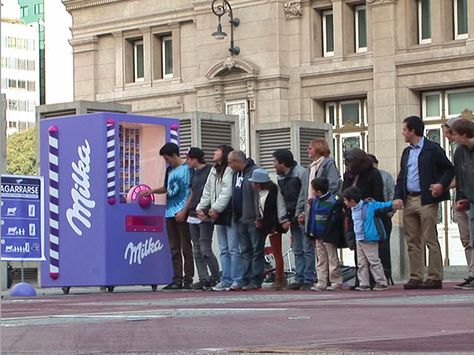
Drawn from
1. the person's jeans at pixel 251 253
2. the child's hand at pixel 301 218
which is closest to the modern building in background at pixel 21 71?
the person's jeans at pixel 251 253

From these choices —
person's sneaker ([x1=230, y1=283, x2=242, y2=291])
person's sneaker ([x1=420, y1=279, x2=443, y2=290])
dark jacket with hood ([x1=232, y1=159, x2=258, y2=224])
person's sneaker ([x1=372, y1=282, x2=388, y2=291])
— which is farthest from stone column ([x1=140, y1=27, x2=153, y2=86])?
person's sneaker ([x1=420, y1=279, x2=443, y2=290])

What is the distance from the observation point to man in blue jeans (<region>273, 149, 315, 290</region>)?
20.0m

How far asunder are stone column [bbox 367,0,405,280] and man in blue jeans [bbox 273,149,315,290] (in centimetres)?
1903

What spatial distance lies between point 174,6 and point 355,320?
118ft

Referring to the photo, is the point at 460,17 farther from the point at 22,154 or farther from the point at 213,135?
the point at 22,154

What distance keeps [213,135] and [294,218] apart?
317 inches

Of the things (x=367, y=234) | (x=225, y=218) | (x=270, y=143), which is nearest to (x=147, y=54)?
(x=270, y=143)

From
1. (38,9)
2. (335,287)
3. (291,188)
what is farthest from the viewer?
(38,9)

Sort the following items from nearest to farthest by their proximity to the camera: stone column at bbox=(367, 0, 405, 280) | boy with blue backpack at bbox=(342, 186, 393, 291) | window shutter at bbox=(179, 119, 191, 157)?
boy with blue backpack at bbox=(342, 186, 393, 291) → window shutter at bbox=(179, 119, 191, 157) → stone column at bbox=(367, 0, 405, 280)

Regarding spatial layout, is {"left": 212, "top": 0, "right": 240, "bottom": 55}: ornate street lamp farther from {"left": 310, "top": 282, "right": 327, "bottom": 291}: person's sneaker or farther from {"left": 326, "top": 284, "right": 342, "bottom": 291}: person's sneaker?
{"left": 326, "top": 284, "right": 342, "bottom": 291}: person's sneaker

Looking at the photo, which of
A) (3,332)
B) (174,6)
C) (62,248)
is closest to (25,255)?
(62,248)

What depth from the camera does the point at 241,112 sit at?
43.3m

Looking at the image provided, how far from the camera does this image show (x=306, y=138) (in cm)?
3062

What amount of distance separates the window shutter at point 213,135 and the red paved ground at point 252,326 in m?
12.4
